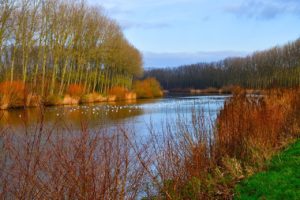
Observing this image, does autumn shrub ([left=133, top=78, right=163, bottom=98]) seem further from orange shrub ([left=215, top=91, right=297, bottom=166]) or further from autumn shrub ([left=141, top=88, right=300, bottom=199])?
orange shrub ([left=215, top=91, right=297, bottom=166])

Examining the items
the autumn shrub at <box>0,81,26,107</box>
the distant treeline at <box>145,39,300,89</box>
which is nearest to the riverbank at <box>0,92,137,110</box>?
the autumn shrub at <box>0,81,26,107</box>

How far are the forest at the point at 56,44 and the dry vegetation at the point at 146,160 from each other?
1914 cm

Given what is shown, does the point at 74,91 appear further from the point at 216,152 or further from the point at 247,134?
the point at 216,152

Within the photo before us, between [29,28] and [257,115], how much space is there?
27538mm

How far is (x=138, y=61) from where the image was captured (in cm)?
5775

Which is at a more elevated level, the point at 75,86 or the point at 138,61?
the point at 138,61

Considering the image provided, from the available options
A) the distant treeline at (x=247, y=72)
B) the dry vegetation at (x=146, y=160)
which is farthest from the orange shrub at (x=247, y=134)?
the distant treeline at (x=247, y=72)

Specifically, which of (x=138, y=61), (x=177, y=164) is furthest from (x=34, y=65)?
(x=177, y=164)

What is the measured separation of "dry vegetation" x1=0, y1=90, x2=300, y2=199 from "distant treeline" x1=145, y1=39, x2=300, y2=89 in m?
36.8

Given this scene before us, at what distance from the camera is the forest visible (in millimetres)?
29797

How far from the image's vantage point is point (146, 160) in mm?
7660

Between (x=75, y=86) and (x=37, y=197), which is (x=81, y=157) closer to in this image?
(x=37, y=197)

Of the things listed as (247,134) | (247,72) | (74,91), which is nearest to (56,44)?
(74,91)

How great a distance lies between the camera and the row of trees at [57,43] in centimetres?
3067
